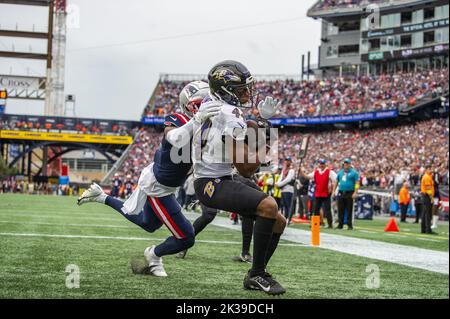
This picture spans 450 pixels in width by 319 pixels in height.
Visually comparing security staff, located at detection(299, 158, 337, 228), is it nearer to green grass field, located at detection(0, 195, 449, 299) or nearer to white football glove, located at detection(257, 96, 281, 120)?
green grass field, located at detection(0, 195, 449, 299)

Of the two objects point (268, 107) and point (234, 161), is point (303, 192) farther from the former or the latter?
point (234, 161)

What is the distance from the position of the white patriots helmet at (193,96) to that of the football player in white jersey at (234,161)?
0.50 meters

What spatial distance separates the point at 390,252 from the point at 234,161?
5.97m

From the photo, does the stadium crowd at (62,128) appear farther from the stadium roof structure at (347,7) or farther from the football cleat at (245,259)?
the football cleat at (245,259)

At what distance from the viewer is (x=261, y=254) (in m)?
5.00

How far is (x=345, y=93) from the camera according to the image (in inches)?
1860

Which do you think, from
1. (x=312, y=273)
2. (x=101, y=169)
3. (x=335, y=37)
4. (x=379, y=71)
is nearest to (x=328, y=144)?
(x=379, y=71)

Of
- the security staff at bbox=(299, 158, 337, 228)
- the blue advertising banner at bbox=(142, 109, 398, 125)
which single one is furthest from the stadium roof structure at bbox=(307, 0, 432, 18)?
the security staff at bbox=(299, 158, 337, 228)

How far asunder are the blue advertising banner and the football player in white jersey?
123 feet

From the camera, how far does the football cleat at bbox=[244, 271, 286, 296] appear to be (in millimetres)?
4887

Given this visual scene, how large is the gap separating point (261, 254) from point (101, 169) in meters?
86.4

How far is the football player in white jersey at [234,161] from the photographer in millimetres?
4508
